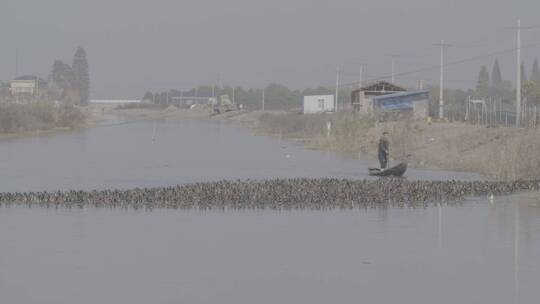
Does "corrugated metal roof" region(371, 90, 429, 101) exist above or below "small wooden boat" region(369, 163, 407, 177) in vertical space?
above

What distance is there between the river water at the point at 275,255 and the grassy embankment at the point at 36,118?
2530 inches

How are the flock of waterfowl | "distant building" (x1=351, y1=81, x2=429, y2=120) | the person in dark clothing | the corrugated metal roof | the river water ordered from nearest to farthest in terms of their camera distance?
the river water
the flock of waterfowl
the person in dark clothing
"distant building" (x1=351, y1=81, x2=429, y2=120)
the corrugated metal roof

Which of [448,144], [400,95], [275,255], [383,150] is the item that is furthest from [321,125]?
[275,255]

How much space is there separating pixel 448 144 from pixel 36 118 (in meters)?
57.9

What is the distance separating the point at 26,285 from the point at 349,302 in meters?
4.64

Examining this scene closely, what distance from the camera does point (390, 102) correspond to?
75.9 m

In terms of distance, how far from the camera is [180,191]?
29.3 m

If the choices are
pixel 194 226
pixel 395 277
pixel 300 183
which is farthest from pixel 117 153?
pixel 395 277

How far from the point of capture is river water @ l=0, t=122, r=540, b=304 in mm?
15289

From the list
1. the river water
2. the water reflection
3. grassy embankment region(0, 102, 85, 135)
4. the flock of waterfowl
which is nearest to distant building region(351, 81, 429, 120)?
grassy embankment region(0, 102, 85, 135)

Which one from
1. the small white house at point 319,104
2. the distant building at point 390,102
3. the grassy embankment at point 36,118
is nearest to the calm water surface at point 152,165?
the distant building at point 390,102

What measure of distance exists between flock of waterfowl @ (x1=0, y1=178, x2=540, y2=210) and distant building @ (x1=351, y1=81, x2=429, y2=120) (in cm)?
3678

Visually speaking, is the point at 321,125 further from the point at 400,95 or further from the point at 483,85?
the point at 483,85

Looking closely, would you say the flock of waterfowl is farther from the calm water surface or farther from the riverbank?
the calm water surface
